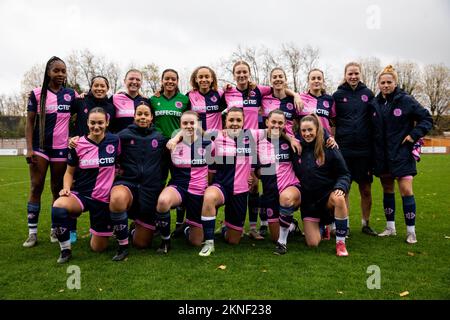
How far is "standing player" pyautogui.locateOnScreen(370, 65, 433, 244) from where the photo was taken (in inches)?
217

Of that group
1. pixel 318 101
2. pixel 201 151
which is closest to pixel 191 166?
pixel 201 151

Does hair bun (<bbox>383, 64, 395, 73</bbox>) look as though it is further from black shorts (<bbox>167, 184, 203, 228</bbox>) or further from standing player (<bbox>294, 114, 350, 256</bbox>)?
black shorts (<bbox>167, 184, 203, 228</bbox>)

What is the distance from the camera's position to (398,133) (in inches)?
221

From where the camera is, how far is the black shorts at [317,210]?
5156 millimetres

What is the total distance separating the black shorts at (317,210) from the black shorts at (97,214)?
2627 mm

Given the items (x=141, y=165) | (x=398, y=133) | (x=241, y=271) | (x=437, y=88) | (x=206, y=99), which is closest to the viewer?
(x=241, y=271)

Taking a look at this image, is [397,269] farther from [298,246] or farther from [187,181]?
[187,181]

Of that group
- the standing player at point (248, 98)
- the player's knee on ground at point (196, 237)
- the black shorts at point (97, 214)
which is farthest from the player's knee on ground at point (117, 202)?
the standing player at point (248, 98)

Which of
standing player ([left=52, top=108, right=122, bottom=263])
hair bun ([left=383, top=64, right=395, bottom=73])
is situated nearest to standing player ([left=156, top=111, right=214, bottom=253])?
standing player ([left=52, top=108, right=122, bottom=263])

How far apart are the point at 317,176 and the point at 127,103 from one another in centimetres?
301

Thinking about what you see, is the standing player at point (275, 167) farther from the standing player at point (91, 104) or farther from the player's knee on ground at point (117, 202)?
the standing player at point (91, 104)

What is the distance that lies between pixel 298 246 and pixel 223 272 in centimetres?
158

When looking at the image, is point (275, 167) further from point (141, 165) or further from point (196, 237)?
point (141, 165)
